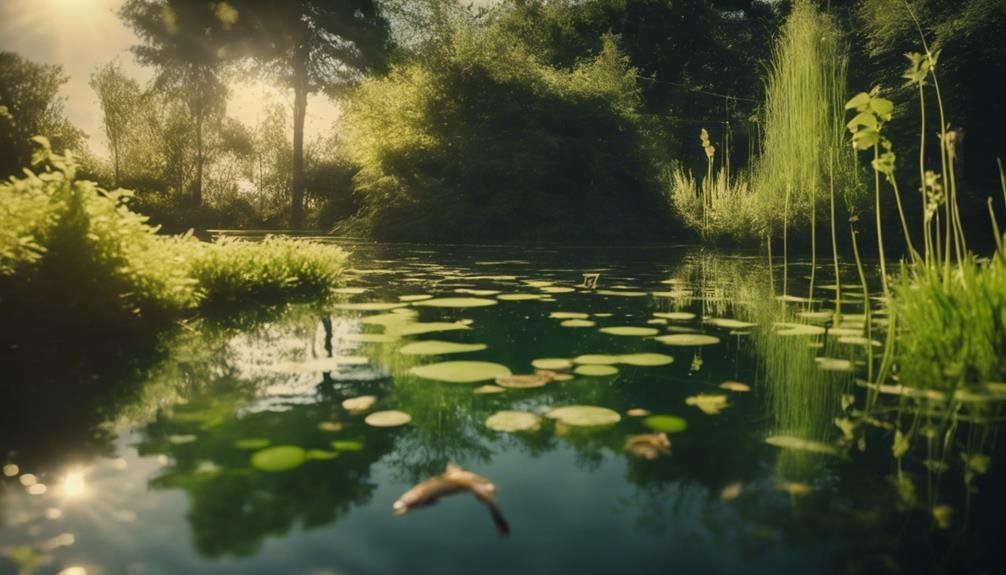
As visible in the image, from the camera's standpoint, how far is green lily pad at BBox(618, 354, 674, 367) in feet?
9.81

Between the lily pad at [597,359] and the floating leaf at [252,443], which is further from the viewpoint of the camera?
the lily pad at [597,359]

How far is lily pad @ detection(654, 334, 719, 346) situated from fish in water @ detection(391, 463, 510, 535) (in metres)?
2.07

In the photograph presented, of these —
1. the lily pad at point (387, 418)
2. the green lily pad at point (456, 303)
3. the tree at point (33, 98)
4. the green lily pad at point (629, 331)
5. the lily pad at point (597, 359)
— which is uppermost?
the tree at point (33, 98)

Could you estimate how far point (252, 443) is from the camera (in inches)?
76.8

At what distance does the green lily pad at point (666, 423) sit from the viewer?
2107 millimetres

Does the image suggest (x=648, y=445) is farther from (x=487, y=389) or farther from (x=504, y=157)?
(x=504, y=157)

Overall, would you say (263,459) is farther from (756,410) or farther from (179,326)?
(179,326)

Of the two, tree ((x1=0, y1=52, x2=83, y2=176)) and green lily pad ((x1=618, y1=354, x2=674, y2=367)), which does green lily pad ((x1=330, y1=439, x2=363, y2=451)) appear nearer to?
green lily pad ((x1=618, y1=354, x2=674, y2=367))

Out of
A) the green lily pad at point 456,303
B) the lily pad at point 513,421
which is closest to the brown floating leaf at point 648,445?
the lily pad at point 513,421

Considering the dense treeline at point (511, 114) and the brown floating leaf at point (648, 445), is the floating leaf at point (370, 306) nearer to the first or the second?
the brown floating leaf at point (648, 445)

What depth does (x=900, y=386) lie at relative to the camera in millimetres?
2562

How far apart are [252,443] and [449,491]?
72cm

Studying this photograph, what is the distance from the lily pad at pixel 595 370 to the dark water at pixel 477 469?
42mm

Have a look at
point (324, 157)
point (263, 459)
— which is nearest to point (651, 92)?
point (324, 157)
